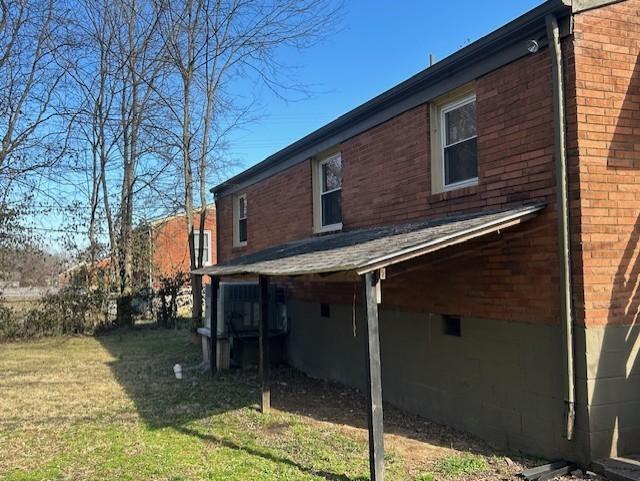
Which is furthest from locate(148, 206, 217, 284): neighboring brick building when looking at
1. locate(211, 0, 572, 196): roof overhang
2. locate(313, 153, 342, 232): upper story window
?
locate(211, 0, 572, 196): roof overhang

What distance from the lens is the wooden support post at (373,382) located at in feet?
16.0

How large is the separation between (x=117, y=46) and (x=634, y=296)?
57.8 feet

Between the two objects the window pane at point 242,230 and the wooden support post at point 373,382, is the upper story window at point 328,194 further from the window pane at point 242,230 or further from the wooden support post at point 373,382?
the wooden support post at point 373,382

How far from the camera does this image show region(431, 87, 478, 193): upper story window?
22.6 ft

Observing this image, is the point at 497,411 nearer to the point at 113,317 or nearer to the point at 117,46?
the point at 113,317

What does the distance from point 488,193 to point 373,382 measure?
2715 millimetres

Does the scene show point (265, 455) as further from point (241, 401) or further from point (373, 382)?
point (241, 401)

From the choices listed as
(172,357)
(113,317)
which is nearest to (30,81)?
(113,317)

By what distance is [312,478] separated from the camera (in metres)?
5.20

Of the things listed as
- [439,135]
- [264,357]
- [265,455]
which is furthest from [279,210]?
[265,455]

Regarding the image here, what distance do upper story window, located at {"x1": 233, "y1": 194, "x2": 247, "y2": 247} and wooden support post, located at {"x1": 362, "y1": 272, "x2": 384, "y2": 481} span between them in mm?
10980

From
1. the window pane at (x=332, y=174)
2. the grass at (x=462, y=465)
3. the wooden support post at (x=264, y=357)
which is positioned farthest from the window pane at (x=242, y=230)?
the grass at (x=462, y=465)

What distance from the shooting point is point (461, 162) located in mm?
7090

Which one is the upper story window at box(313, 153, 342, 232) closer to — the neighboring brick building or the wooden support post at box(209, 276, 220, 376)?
the wooden support post at box(209, 276, 220, 376)
